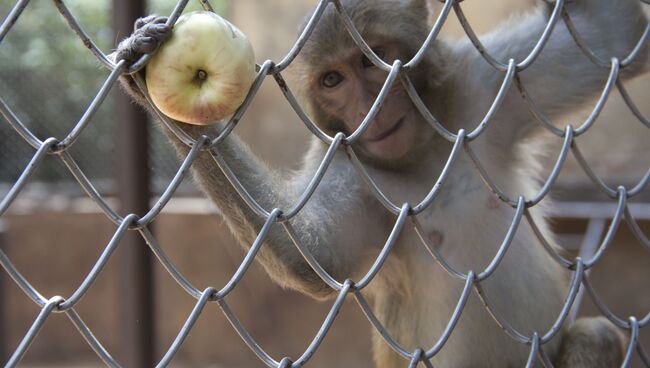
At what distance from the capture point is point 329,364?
6.74m

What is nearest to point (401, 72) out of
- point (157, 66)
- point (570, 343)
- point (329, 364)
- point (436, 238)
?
point (157, 66)

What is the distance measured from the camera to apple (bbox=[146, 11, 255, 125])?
4.25 ft

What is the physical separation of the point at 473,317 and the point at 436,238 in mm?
290

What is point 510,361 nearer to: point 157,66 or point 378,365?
point 378,365

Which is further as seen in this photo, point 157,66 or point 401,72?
point 401,72

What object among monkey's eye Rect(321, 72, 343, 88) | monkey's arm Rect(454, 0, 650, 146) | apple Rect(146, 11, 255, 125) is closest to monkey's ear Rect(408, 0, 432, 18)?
monkey's arm Rect(454, 0, 650, 146)

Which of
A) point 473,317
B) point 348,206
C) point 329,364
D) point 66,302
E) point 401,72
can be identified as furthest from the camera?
point 329,364

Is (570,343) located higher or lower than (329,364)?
higher

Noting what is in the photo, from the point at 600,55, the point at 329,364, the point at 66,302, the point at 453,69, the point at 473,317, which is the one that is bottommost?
the point at 329,364

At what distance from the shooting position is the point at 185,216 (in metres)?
7.35

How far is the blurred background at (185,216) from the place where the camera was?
6.37m

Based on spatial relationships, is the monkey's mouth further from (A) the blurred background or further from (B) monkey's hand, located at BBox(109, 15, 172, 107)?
(A) the blurred background

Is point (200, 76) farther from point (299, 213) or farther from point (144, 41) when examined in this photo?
point (299, 213)

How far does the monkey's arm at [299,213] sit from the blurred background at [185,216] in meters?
3.44
